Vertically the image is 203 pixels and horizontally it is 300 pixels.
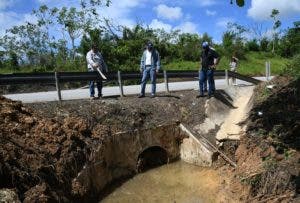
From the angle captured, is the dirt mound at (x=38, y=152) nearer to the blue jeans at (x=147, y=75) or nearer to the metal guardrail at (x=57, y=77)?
the metal guardrail at (x=57, y=77)

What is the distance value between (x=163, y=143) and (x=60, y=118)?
3.38 m

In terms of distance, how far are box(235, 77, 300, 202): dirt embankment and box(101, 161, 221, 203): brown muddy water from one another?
0.85 m

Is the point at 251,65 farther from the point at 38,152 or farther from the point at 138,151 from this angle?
the point at 38,152

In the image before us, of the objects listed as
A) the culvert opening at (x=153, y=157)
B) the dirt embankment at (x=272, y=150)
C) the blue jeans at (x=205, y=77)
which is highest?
the blue jeans at (x=205, y=77)

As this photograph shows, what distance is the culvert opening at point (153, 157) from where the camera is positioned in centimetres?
1387

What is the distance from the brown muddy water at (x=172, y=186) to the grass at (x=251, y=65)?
2125cm

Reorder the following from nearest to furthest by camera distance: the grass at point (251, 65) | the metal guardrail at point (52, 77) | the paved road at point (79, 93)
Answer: the metal guardrail at point (52, 77) → the paved road at point (79, 93) → the grass at point (251, 65)

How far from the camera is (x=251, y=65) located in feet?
131

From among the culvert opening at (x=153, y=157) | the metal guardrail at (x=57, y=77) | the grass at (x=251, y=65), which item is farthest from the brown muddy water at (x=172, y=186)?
the grass at (x=251, y=65)

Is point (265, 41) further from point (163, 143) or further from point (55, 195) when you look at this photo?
point (55, 195)

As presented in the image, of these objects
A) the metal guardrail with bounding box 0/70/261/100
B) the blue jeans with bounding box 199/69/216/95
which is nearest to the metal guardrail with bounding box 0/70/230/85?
the metal guardrail with bounding box 0/70/261/100

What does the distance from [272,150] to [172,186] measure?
265 centimetres

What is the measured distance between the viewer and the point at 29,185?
9227 millimetres

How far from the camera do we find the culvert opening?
13.9 m
